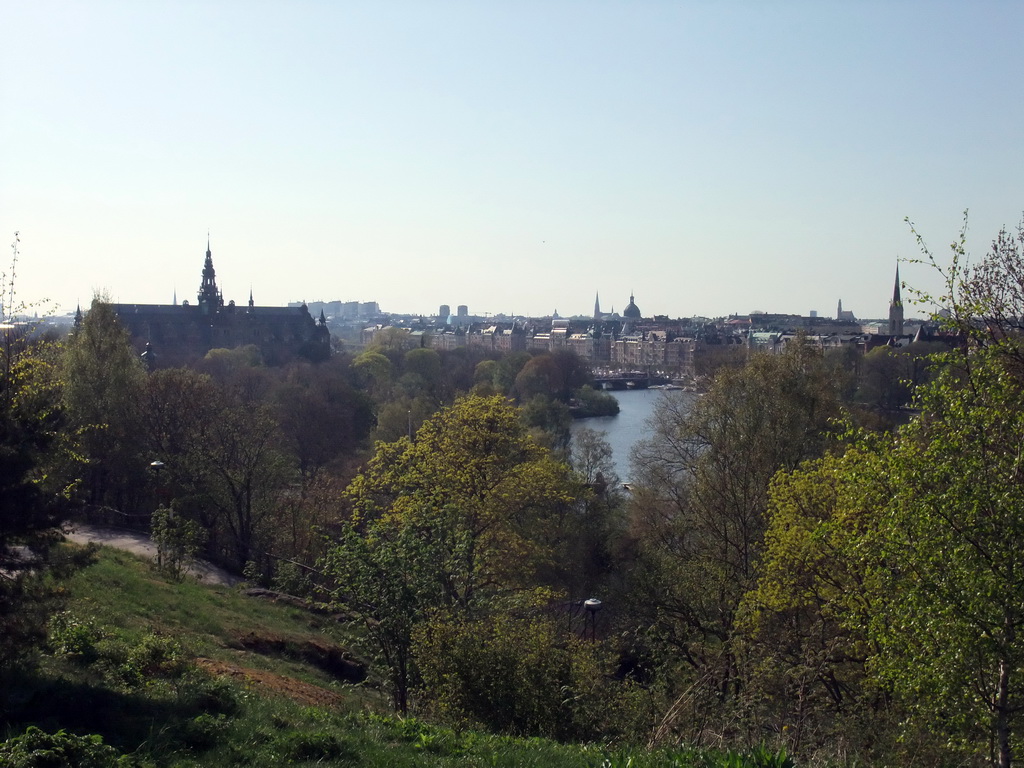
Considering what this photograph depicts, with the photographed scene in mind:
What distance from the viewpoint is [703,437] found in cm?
2192

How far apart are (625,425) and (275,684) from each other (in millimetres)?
52526

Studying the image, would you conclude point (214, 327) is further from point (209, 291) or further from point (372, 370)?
point (372, 370)

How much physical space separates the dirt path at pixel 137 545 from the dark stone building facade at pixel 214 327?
61.0 m

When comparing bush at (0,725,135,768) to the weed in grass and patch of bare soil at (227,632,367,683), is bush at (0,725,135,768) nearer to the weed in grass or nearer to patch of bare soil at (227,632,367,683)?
the weed in grass

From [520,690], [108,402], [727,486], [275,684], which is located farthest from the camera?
[108,402]

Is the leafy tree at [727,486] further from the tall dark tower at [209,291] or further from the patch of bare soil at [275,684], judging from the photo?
the tall dark tower at [209,291]

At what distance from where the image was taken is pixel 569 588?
68.2 ft

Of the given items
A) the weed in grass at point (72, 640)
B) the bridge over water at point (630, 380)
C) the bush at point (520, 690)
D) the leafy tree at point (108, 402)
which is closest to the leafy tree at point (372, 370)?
the bridge over water at point (630, 380)

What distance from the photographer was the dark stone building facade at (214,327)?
279 ft

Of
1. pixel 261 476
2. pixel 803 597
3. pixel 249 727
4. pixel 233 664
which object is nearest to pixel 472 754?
pixel 249 727

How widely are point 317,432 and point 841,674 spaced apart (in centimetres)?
3015

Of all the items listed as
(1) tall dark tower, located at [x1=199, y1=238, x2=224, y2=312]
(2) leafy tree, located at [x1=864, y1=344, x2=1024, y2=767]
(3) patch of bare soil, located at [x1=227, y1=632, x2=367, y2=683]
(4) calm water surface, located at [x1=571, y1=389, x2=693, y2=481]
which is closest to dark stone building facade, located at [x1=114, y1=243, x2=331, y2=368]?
(1) tall dark tower, located at [x1=199, y1=238, x2=224, y2=312]

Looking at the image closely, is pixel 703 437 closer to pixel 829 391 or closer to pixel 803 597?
pixel 829 391

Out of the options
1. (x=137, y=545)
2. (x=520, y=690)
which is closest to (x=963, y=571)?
(x=520, y=690)
